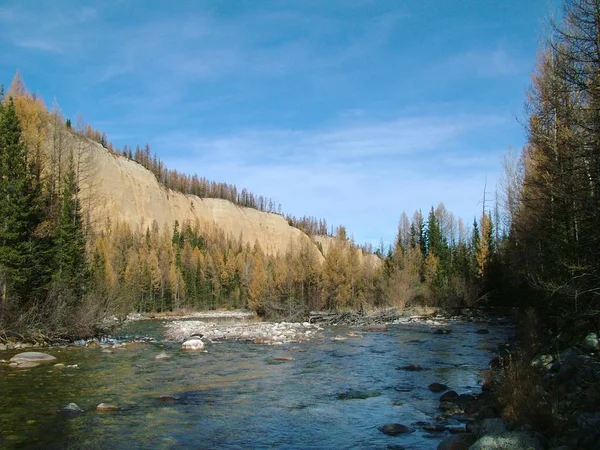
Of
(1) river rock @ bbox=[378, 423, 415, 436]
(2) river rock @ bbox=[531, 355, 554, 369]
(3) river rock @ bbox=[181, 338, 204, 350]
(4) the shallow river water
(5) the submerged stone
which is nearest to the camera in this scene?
(4) the shallow river water

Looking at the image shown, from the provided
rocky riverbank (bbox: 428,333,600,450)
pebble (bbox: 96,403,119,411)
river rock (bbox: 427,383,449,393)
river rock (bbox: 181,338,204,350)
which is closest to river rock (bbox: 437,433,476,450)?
rocky riverbank (bbox: 428,333,600,450)

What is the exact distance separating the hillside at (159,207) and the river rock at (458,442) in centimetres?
7490

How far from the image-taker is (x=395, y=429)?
34.3ft

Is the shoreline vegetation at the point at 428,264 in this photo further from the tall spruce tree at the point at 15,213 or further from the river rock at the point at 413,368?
the river rock at the point at 413,368

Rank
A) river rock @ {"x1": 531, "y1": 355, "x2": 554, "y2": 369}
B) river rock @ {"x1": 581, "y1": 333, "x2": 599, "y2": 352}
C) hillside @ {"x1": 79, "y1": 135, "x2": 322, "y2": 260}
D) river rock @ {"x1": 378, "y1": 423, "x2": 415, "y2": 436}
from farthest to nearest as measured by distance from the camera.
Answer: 1. hillside @ {"x1": 79, "y1": 135, "x2": 322, "y2": 260}
2. river rock @ {"x1": 531, "y1": 355, "x2": 554, "y2": 369}
3. river rock @ {"x1": 581, "y1": 333, "x2": 599, "y2": 352}
4. river rock @ {"x1": 378, "y1": 423, "x2": 415, "y2": 436}

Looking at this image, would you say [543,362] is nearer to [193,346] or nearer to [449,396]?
[449,396]

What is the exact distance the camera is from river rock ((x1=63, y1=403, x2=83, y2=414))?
1150cm

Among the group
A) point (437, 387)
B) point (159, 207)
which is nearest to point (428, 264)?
point (437, 387)

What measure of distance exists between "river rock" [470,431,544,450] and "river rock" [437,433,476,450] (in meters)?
0.98

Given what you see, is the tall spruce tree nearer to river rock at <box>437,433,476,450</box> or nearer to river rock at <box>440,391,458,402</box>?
river rock at <box>440,391,458,402</box>

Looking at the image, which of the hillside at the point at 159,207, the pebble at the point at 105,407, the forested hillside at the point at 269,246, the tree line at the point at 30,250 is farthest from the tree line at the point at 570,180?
the hillside at the point at 159,207

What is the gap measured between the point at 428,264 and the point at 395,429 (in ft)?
201

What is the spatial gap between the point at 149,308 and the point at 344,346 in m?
60.6

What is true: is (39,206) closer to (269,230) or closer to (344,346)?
(344,346)
